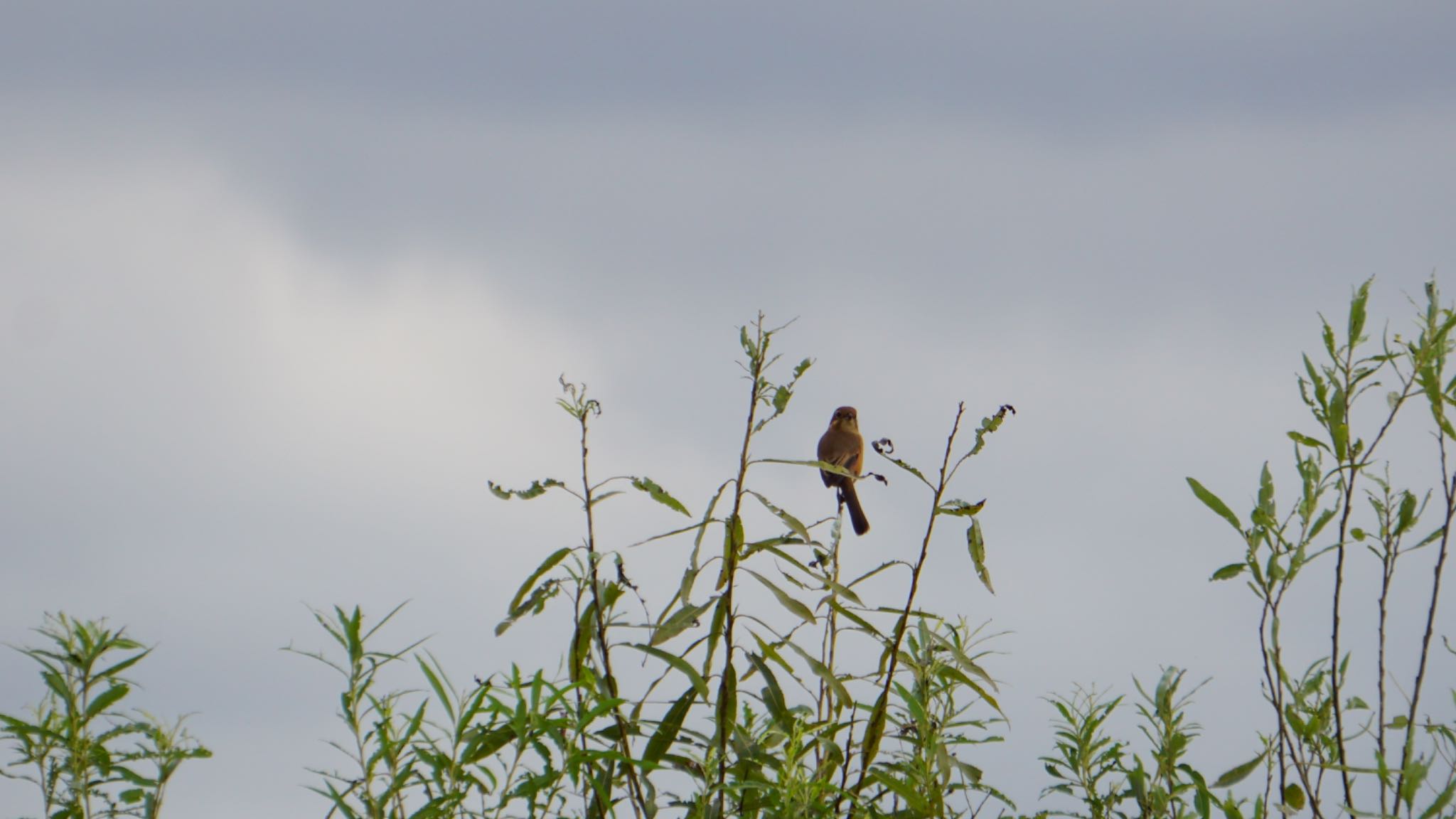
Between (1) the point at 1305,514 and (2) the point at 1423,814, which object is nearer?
(2) the point at 1423,814

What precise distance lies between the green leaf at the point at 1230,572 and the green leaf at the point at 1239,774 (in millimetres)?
552

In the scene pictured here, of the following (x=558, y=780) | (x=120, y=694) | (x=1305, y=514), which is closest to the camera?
(x=558, y=780)

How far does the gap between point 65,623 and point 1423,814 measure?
309 cm

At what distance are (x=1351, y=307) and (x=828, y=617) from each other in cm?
168

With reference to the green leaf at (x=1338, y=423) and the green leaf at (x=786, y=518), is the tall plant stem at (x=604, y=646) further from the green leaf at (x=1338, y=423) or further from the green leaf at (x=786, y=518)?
the green leaf at (x=1338, y=423)

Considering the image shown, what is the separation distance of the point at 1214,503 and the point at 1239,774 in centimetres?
74

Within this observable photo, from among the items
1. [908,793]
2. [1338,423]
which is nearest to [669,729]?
[908,793]

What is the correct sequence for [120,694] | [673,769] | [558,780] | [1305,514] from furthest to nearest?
1. [1305,514]
2. [120,694]
3. [673,769]
4. [558,780]

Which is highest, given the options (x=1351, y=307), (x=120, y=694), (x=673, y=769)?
(x=1351, y=307)

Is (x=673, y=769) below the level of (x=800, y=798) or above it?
above

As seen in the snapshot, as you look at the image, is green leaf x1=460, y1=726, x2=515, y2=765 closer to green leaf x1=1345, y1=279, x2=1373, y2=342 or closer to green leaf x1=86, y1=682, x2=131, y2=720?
green leaf x1=86, y1=682, x2=131, y2=720

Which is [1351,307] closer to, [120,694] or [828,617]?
[828,617]

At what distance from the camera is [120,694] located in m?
3.01

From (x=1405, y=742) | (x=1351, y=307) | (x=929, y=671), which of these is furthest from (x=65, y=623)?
(x=1351, y=307)
